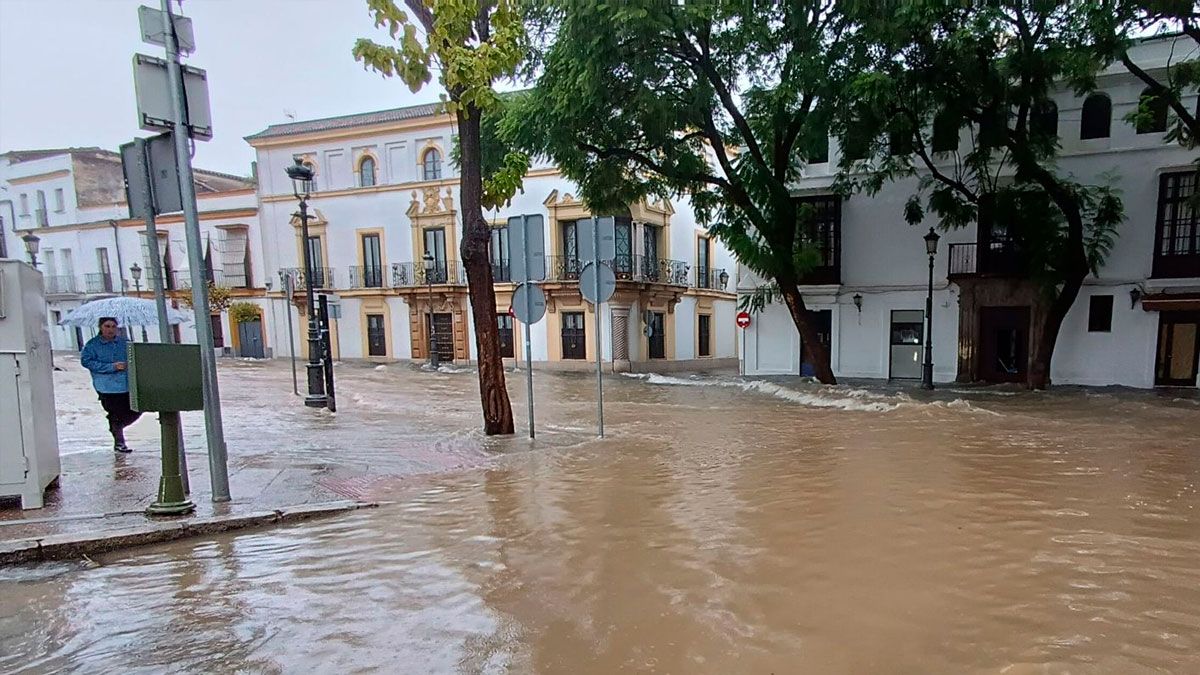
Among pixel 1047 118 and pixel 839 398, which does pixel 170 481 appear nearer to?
pixel 839 398

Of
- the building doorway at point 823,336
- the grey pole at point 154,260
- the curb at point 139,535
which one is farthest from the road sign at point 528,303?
the building doorway at point 823,336

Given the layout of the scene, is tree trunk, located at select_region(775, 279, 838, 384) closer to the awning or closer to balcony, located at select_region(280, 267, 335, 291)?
the awning

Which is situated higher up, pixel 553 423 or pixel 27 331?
pixel 27 331

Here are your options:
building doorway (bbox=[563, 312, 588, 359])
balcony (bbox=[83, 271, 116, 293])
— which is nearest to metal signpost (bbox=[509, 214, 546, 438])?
building doorway (bbox=[563, 312, 588, 359])

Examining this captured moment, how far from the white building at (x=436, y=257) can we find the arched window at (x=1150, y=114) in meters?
14.5

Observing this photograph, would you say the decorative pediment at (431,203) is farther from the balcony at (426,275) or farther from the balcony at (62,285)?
the balcony at (62,285)

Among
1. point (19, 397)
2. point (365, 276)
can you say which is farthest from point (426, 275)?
point (19, 397)

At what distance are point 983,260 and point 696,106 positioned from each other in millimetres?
9708

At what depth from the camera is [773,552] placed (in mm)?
4043

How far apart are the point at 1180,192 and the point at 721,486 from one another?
17.2 metres

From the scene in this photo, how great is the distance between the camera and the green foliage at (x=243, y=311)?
1181 inches

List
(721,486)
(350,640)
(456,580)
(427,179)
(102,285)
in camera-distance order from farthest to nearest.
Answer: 1. (102,285)
2. (427,179)
3. (721,486)
4. (456,580)
5. (350,640)

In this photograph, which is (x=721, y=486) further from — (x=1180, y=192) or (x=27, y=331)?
(x=1180, y=192)

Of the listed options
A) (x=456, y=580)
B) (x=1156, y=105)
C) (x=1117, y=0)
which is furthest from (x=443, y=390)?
(x=1156, y=105)
